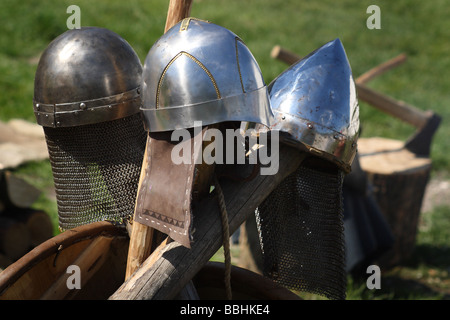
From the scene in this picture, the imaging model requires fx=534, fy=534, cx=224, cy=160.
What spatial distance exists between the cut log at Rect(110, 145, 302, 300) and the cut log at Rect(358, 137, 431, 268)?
7.16 ft

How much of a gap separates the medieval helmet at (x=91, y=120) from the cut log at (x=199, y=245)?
47cm

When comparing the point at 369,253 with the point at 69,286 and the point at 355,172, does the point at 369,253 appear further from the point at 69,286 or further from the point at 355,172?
the point at 69,286

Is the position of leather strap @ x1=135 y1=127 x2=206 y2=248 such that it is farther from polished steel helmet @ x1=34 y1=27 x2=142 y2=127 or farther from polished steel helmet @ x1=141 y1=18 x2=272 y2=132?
polished steel helmet @ x1=34 y1=27 x2=142 y2=127

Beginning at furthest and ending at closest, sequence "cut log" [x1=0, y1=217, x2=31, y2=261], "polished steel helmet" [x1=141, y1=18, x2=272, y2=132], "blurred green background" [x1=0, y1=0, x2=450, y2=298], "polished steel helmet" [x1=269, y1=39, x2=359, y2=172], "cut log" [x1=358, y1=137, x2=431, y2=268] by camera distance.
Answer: "blurred green background" [x1=0, y1=0, x2=450, y2=298], "cut log" [x1=358, y1=137, x2=431, y2=268], "cut log" [x1=0, y1=217, x2=31, y2=261], "polished steel helmet" [x1=269, y1=39, x2=359, y2=172], "polished steel helmet" [x1=141, y1=18, x2=272, y2=132]

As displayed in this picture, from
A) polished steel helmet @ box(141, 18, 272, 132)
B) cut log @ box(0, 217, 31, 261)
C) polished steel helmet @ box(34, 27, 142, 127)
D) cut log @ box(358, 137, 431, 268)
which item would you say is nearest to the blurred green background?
cut log @ box(358, 137, 431, 268)

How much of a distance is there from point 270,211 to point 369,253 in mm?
1841

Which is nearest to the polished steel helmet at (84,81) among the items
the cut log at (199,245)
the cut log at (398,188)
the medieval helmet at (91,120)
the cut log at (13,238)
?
the medieval helmet at (91,120)

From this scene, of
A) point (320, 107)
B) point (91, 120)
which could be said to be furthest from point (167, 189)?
point (320, 107)

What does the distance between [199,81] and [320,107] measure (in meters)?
0.61

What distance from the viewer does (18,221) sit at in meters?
3.42

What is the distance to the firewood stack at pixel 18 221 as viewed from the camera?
331cm

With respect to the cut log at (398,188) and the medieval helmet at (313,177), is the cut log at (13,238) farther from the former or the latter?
the cut log at (398,188)

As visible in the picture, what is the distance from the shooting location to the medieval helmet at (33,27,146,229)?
212 centimetres

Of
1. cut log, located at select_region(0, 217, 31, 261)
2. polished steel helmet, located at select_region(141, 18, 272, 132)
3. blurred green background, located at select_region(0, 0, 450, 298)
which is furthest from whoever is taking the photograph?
blurred green background, located at select_region(0, 0, 450, 298)
